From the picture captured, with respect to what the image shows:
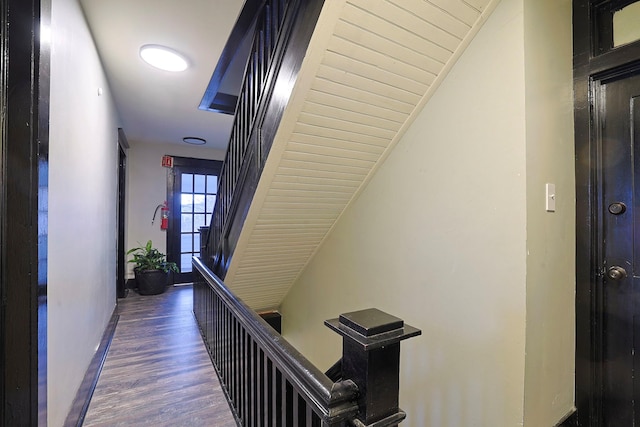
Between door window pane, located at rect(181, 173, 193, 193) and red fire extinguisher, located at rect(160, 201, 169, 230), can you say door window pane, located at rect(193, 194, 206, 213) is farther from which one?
red fire extinguisher, located at rect(160, 201, 169, 230)

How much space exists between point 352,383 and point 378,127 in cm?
142

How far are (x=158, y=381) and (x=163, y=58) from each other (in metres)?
2.37

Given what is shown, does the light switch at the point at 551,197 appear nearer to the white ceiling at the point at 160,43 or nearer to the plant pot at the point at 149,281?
the white ceiling at the point at 160,43

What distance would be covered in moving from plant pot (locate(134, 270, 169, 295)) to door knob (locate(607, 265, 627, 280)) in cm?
465

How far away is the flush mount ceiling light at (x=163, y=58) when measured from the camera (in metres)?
2.23

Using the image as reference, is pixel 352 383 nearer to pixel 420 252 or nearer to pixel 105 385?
pixel 420 252

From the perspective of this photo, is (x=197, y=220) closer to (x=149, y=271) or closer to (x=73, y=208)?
(x=149, y=271)

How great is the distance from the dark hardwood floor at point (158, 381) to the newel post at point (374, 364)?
48.7 inches

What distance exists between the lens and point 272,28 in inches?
68.7

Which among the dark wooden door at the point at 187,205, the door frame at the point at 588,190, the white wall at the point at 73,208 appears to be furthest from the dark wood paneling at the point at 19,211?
the dark wooden door at the point at 187,205

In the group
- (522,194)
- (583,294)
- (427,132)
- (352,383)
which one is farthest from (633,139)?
(352,383)

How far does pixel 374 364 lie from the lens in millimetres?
742

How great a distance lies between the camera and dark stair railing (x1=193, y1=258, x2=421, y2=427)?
0.74 metres

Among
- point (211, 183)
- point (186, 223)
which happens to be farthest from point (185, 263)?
point (211, 183)
